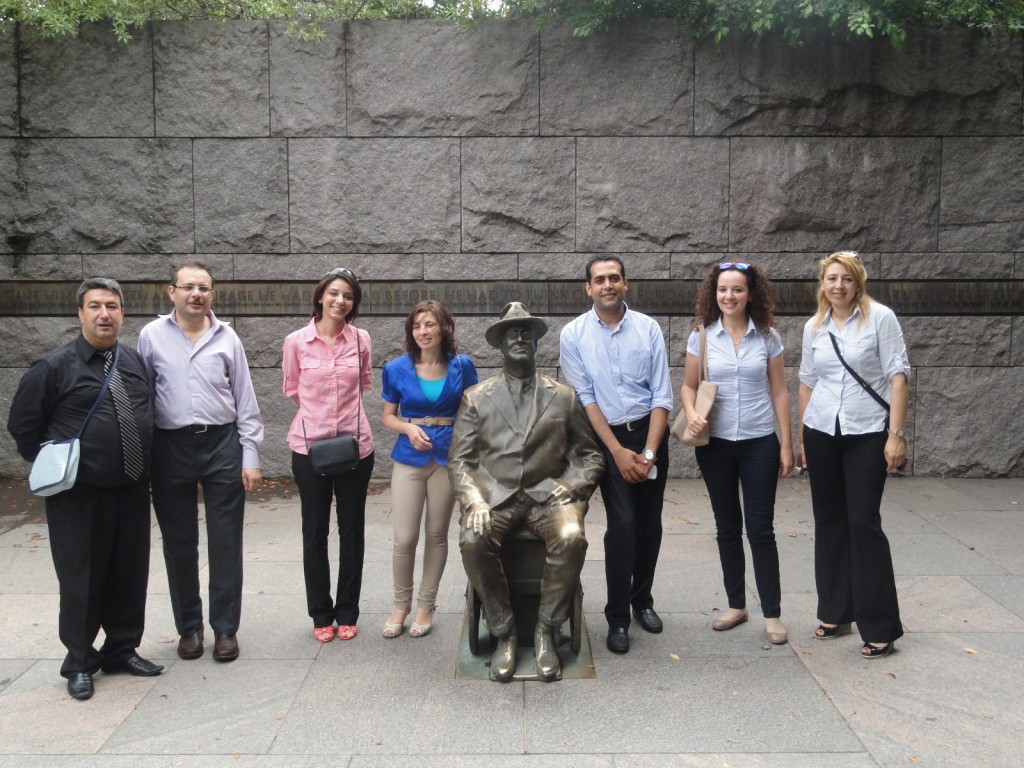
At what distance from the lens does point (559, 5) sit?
7766 millimetres

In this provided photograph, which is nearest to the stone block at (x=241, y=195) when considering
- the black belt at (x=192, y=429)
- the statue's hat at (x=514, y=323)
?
the black belt at (x=192, y=429)

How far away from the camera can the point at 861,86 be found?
7.88 metres

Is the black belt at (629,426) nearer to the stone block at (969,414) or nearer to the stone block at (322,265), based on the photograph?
the stone block at (322,265)

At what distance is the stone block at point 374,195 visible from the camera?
26.1 feet

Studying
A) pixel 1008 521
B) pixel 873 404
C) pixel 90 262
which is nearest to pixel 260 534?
pixel 90 262

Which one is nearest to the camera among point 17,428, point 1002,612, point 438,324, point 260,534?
point 17,428

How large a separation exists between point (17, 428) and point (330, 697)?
1864 millimetres

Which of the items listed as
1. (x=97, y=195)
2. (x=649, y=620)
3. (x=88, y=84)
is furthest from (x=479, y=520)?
(x=88, y=84)

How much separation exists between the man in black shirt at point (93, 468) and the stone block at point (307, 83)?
14.4 feet

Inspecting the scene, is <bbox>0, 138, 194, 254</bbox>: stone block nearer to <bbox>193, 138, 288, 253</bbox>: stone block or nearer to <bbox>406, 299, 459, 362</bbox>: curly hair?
<bbox>193, 138, 288, 253</bbox>: stone block

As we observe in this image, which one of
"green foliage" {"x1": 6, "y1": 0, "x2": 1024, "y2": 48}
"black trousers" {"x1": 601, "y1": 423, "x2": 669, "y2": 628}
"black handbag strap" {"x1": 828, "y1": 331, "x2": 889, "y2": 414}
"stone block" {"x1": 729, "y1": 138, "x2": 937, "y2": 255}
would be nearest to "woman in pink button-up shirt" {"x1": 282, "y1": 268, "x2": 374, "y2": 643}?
"black trousers" {"x1": 601, "y1": 423, "x2": 669, "y2": 628}

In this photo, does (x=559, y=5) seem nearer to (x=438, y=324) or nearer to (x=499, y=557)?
(x=438, y=324)

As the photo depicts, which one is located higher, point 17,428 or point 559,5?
point 559,5

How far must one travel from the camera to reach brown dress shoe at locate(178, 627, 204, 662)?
435 centimetres
